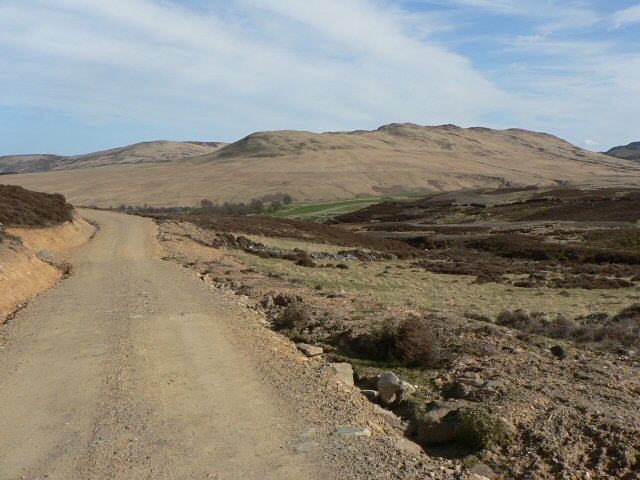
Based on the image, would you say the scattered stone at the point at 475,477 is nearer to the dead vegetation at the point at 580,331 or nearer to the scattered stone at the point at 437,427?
the scattered stone at the point at 437,427

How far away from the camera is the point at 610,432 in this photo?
7355 millimetres

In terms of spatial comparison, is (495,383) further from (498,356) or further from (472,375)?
(498,356)

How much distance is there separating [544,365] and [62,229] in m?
29.8

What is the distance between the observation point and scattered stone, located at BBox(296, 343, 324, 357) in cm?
1140

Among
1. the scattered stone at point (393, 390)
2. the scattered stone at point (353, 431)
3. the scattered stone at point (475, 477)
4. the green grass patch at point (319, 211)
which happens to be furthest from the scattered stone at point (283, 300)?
the green grass patch at point (319, 211)

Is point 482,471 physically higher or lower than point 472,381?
lower

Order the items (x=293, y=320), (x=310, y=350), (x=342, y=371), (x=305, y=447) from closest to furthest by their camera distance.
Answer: (x=305, y=447), (x=342, y=371), (x=310, y=350), (x=293, y=320)

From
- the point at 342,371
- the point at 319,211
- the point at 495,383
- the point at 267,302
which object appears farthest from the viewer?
the point at 319,211

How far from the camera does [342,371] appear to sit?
33.6ft

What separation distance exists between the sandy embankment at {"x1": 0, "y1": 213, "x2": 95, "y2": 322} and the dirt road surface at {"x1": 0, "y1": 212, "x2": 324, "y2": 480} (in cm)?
241

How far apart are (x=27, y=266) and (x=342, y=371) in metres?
15.5

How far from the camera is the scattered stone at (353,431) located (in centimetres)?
734

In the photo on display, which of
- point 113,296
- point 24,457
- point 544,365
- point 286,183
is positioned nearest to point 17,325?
point 113,296

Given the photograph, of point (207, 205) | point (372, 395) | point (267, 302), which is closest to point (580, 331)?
point (372, 395)
